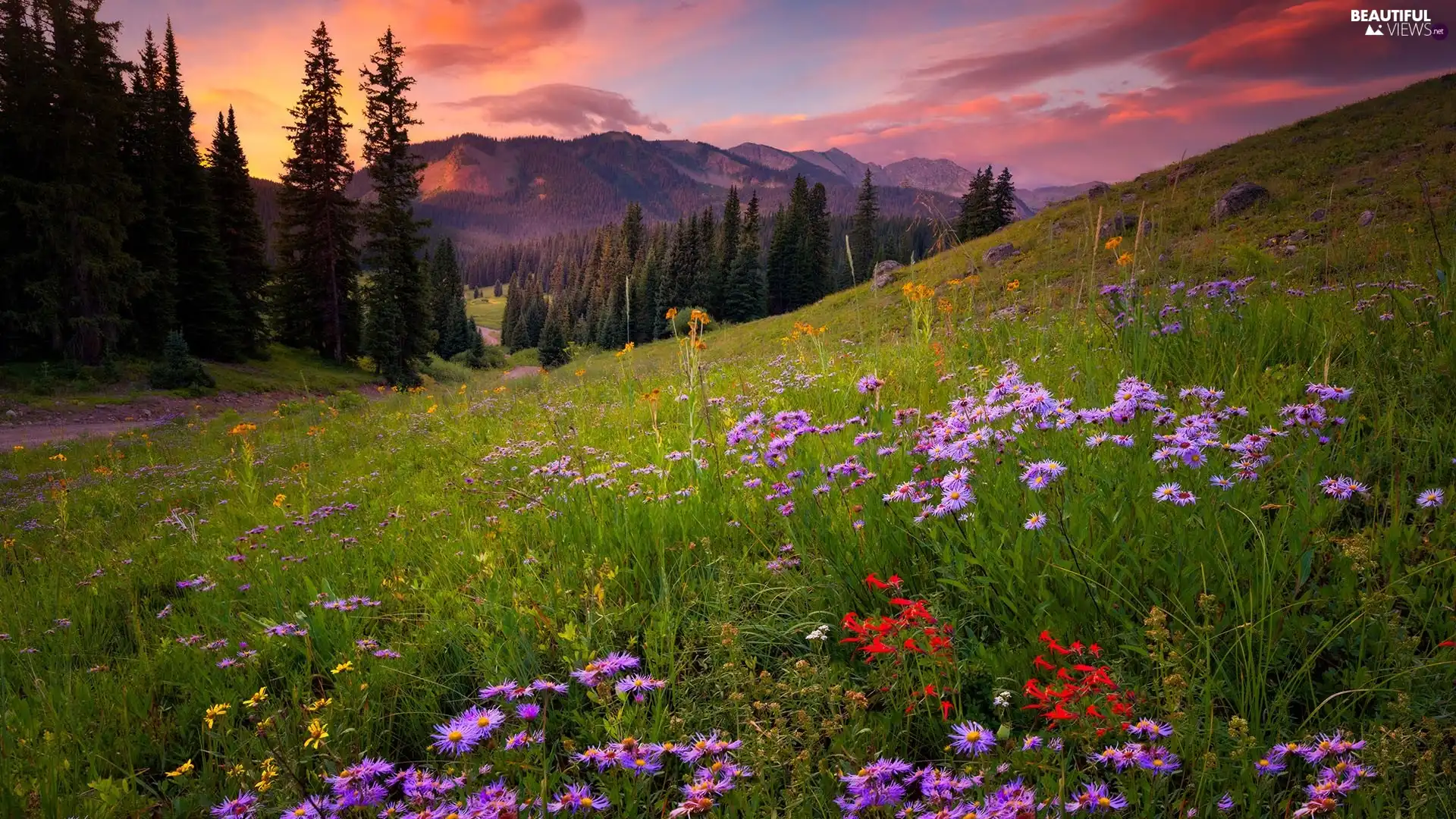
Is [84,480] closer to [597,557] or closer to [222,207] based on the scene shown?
[597,557]

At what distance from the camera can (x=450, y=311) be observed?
8169cm

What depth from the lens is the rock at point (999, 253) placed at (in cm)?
2680

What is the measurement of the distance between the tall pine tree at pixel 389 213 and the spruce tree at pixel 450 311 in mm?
45585

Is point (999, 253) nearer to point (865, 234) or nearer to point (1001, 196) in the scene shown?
point (1001, 196)

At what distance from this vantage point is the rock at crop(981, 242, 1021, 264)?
26.8 m

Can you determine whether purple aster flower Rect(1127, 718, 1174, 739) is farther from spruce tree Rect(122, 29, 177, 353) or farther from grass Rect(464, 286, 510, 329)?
grass Rect(464, 286, 510, 329)

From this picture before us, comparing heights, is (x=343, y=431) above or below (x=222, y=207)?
below

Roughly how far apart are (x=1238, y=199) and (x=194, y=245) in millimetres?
45168

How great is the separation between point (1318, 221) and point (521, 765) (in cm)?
2310

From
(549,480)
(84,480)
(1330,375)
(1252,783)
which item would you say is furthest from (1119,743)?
(84,480)

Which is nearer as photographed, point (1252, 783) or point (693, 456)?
point (1252, 783)

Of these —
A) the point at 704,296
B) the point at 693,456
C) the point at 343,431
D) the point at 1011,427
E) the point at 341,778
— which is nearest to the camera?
the point at 341,778

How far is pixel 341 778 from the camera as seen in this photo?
1493mm

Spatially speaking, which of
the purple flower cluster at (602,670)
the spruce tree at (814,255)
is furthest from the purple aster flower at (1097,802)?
the spruce tree at (814,255)
